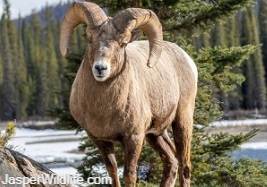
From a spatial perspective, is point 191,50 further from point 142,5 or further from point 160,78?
point 160,78

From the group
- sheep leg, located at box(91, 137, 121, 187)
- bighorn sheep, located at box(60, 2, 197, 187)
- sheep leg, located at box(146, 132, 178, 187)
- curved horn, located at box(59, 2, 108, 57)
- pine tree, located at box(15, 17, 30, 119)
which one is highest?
curved horn, located at box(59, 2, 108, 57)

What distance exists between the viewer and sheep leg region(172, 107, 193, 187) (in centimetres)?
593

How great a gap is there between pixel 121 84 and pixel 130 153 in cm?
56

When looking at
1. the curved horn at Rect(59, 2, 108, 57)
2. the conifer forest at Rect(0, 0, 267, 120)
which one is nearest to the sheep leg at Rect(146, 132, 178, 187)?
the curved horn at Rect(59, 2, 108, 57)

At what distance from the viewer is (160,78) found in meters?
5.60

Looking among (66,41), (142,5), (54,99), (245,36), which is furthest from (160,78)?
(54,99)

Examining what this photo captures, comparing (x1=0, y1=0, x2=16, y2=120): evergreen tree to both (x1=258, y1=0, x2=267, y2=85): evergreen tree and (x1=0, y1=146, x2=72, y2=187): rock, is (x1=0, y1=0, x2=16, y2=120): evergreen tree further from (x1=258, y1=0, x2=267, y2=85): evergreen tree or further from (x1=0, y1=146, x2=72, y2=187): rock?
(x1=0, y1=146, x2=72, y2=187): rock

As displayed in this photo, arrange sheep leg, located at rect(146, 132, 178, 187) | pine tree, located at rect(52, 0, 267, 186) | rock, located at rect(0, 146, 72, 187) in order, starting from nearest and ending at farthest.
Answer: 1. rock, located at rect(0, 146, 72, 187)
2. sheep leg, located at rect(146, 132, 178, 187)
3. pine tree, located at rect(52, 0, 267, 186)

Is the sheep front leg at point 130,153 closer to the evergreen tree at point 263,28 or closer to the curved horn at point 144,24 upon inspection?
the curved horn at point 144,24

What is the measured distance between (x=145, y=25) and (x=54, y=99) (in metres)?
64.1

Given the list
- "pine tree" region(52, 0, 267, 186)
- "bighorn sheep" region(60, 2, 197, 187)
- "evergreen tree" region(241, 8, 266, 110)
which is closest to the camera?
"bighorn sheep" region(60, 2, 197, 187)

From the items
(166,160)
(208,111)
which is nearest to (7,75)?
(208,111)

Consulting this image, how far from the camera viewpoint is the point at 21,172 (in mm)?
5223

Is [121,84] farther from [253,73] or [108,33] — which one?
[253,73]
